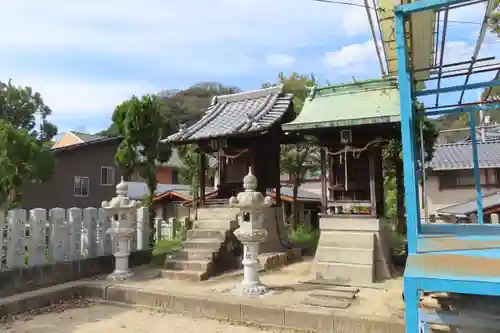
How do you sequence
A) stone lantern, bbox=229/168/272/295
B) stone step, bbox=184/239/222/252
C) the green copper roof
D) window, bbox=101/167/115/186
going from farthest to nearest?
window, bbox=101/167/115/186, stone step, bbox=184/239/222/252, the green copper roof, stone lantern, bbox=229/168/272/295

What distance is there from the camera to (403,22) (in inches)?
184

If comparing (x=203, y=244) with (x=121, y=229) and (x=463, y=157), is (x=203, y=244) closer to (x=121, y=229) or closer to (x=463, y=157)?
(x=121, y=229)

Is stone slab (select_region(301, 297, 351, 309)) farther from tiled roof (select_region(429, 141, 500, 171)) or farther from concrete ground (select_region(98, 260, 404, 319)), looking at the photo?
tiled roof (select_region(429, 141, 500, 171))

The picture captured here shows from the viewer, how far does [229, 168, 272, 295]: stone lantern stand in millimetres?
8102

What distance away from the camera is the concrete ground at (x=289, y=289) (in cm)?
700

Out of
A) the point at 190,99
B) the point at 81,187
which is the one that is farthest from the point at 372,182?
the point at 190,99

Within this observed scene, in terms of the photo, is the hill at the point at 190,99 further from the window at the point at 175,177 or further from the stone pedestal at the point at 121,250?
the stone pedestal at the point at 121,250

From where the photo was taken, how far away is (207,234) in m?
11.3

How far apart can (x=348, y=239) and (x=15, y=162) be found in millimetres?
A: 10192

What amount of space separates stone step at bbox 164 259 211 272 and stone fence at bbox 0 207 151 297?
Result: 5.49ft

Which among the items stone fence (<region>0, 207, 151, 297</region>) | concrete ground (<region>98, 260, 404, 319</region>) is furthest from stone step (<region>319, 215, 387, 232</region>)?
stone fence (<region>0, 207, 151, 297</region>)

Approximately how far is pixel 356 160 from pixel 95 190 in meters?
19.3

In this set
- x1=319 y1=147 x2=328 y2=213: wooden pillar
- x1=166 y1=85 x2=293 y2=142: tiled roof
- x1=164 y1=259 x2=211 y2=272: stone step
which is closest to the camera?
x1=164 y1=259 x2=211 y2=272: stone step

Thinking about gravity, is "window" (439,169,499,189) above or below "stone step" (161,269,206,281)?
above
